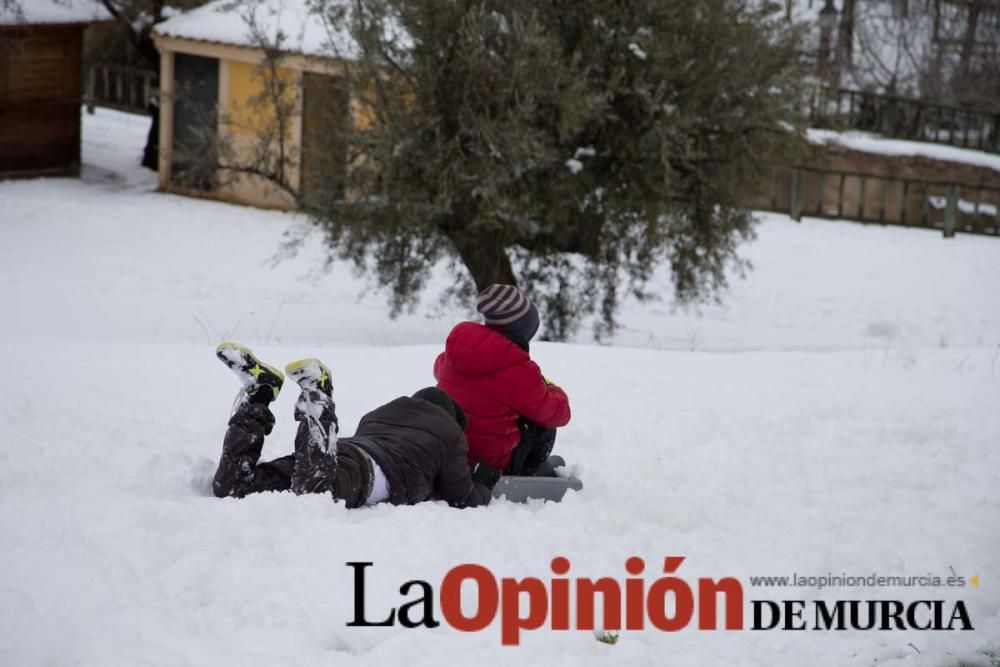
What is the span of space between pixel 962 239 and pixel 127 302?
14760 millimetres

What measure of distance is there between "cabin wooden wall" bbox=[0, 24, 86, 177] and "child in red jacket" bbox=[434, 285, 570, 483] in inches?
689

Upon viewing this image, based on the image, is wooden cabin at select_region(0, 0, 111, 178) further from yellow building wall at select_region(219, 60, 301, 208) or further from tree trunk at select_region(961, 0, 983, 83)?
tree trunk at select_region(961, 0, 983, 83)

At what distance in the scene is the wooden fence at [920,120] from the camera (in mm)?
24766

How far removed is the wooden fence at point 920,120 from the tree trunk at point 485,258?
12553 millimetres

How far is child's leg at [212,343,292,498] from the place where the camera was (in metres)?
5.09

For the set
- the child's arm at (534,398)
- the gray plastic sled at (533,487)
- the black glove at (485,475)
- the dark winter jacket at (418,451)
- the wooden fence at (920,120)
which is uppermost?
the wooden fence at (920,120)

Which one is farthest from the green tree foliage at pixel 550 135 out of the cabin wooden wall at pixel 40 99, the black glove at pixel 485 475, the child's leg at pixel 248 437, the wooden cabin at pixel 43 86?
the cabin wooden wall at pixel 40 99

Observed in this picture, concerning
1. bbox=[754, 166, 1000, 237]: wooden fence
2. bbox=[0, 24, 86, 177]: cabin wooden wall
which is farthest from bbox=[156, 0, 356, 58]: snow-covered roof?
bbox=[754, 166, 1000, 237]: wooden fence

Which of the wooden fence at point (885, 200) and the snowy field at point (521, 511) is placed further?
the wooden fence at point (885, 200)

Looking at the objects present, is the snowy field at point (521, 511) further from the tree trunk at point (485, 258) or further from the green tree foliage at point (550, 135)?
the tree trunk at point (485, 258)

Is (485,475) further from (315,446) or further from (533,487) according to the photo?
(315,446)

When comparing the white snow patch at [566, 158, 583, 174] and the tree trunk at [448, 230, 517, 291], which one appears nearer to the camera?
the white snow patch at [566, 158, 583, 174]

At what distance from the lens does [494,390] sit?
5699 millimetres

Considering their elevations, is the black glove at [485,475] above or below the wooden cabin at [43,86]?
below
